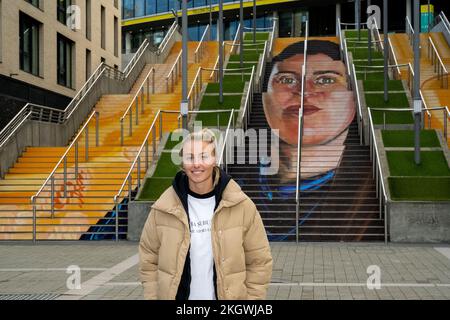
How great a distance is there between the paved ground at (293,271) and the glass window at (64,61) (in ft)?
54.1

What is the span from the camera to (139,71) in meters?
30.8

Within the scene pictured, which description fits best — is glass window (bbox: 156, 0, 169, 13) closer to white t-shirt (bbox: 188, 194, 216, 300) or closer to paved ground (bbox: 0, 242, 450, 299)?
paved ground (bbox: 0, 242, 450, 299)

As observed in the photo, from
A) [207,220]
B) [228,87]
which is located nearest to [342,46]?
[228,87]

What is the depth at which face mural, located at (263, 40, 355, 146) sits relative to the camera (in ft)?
64.5

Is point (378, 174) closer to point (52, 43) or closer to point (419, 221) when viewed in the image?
point (419, 221)

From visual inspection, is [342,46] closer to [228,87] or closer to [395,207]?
[228,87]

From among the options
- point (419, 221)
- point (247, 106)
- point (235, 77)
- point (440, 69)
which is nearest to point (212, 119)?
point (247, 106)

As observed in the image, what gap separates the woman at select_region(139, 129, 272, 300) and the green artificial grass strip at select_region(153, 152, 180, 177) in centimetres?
1284

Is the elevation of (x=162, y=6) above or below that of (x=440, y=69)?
above

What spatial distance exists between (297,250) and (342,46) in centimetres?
2048

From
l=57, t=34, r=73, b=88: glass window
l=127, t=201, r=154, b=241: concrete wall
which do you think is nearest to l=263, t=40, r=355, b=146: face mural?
l=127, t=201, r=154, b=241: concrete wall

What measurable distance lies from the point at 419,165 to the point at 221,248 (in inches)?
531

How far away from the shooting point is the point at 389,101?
21.4 meters

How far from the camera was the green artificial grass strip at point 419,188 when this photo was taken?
14359 millimetres
